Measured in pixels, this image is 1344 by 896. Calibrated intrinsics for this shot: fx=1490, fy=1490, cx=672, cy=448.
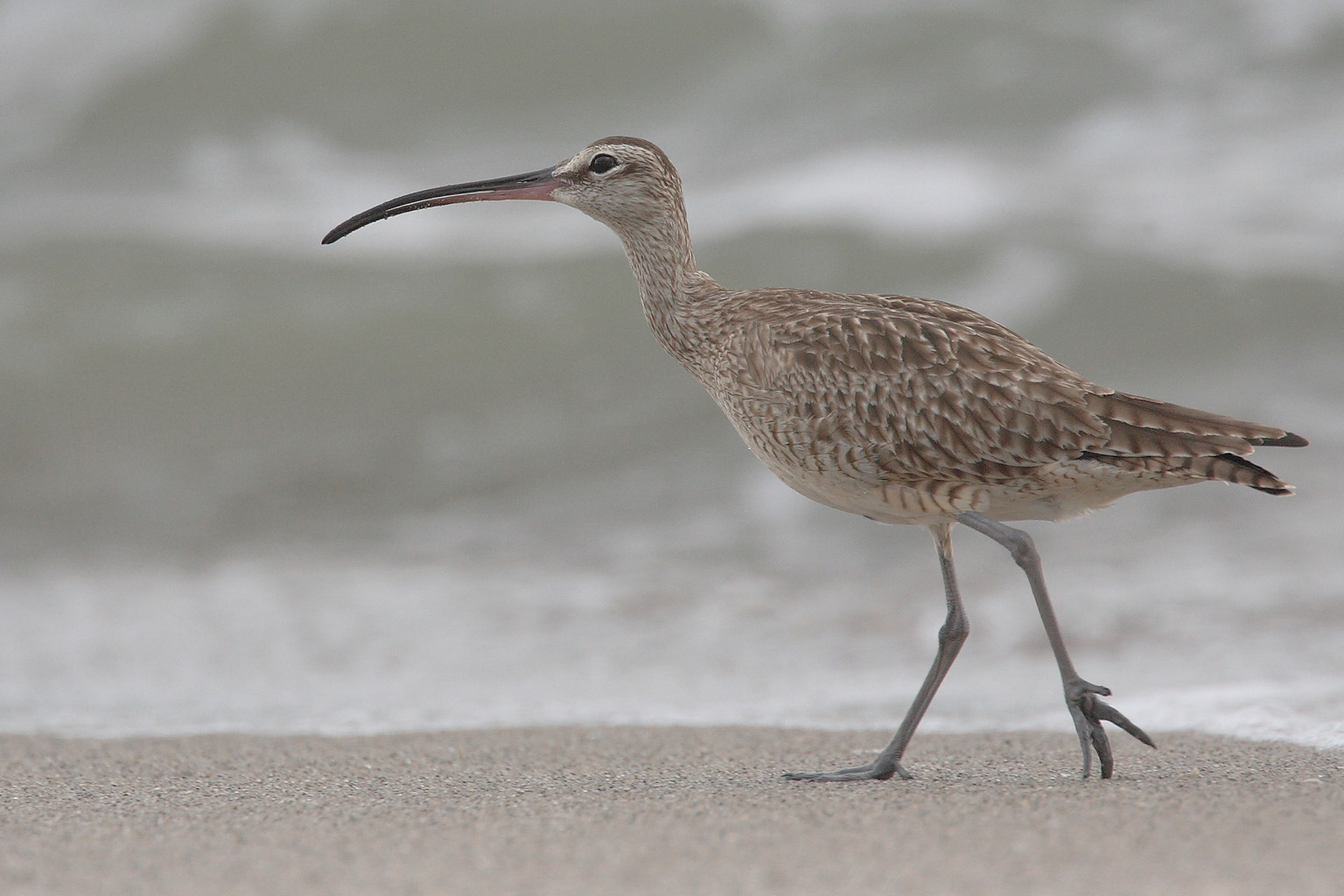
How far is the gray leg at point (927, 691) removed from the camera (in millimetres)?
4387

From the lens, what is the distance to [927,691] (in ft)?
14.9

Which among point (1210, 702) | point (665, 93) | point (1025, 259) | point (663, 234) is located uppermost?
point (665, 93)

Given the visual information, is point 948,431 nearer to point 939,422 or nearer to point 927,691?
point 939,422

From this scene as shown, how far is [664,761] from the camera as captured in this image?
16.1ft

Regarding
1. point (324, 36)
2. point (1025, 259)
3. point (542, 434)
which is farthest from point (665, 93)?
point (542, 434)

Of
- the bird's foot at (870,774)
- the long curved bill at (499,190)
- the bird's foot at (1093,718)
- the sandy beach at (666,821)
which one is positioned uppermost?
the long curved bill at (499,190)

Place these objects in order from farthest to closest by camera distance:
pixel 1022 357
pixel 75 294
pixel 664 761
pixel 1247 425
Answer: pixel 75 294
pixel 664 761
pixel 1022 357
pixel 1247 425

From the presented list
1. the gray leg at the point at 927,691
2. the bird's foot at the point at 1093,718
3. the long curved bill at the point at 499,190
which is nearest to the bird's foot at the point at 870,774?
the gray leg at the point at 927,691

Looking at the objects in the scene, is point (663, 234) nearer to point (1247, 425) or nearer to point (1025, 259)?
point (1247, 425)

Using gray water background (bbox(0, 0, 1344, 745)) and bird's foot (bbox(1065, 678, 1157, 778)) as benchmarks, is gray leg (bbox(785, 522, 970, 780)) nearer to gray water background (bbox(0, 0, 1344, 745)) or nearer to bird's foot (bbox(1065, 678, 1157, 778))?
bird's foot (bbox(1065, 678, 1157, 778))

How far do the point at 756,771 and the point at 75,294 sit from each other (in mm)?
9677

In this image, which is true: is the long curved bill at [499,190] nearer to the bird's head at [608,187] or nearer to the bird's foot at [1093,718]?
the bird's head at [608,187]

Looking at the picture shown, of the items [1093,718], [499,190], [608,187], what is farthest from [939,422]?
[499,190]

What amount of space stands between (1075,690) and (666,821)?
1.30 m
